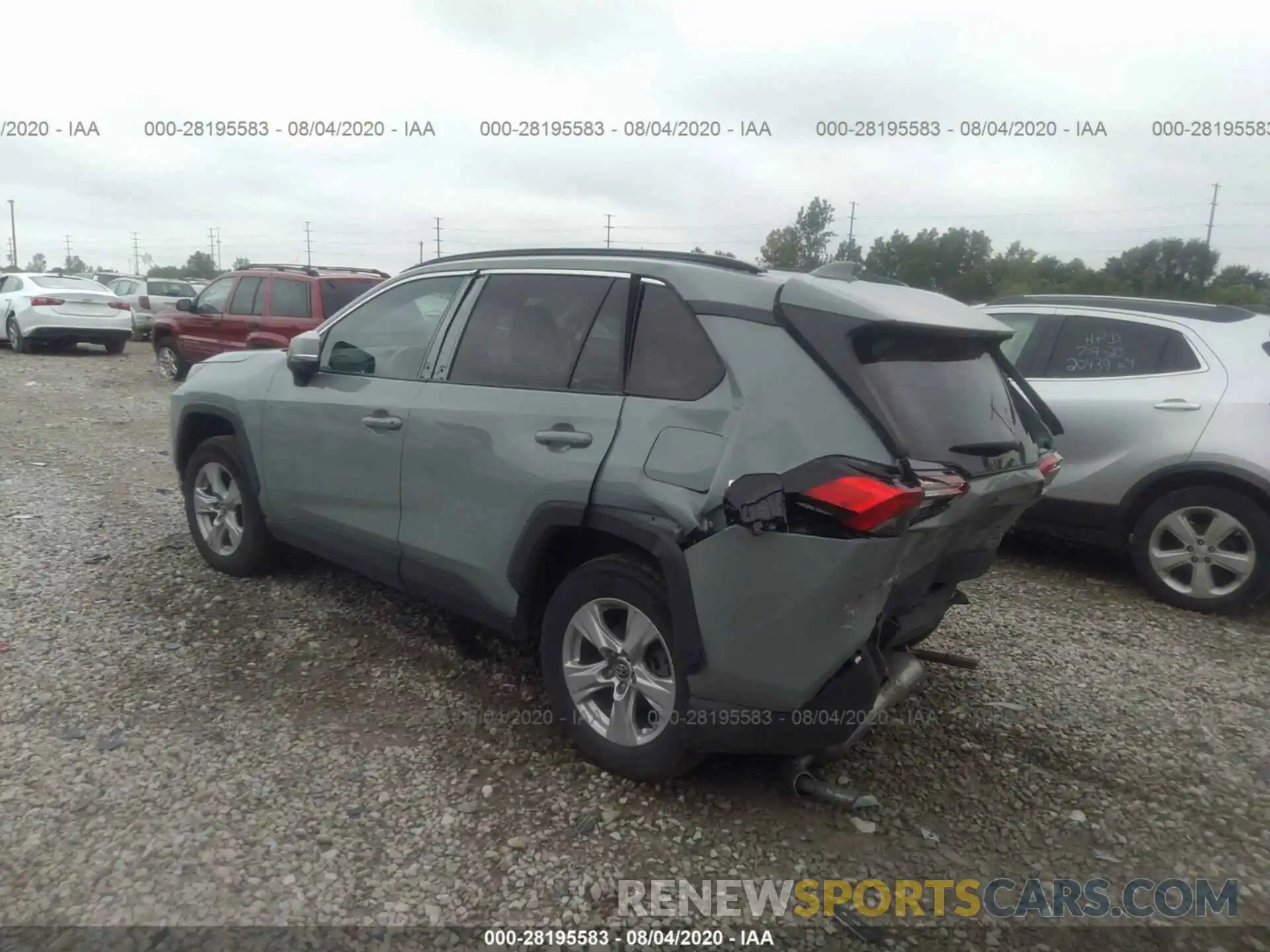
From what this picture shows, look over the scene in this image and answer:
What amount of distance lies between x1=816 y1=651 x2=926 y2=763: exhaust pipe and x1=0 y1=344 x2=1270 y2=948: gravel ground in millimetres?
258

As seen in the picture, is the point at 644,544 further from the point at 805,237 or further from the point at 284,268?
the point at 805,237

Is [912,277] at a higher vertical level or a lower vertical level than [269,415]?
higher

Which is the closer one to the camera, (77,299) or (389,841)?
(389,841)

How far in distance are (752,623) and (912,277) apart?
13.1 m

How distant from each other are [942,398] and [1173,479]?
300 cm

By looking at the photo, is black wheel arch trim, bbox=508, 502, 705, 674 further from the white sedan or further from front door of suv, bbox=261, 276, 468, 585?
the white sedan

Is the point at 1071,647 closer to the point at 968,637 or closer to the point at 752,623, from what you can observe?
the point at 968,637

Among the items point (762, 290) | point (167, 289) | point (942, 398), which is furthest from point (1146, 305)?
point (167, 289)

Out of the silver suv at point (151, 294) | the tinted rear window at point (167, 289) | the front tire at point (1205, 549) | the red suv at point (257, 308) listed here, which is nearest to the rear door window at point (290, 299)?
the red suv at point (257, 308)

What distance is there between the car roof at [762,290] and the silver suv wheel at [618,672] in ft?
3.44

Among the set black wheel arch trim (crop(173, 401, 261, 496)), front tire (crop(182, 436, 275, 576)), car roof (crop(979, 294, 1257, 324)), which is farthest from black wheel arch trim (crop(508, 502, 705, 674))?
car roof (crop(979, 294, 1257, 324))

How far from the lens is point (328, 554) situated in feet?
13.9

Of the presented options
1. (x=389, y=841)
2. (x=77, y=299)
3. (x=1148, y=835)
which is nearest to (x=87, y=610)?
(x=389, y=841)

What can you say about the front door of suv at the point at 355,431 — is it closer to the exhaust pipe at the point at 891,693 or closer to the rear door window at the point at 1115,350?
the exhaust pipe at the point at 891,693
